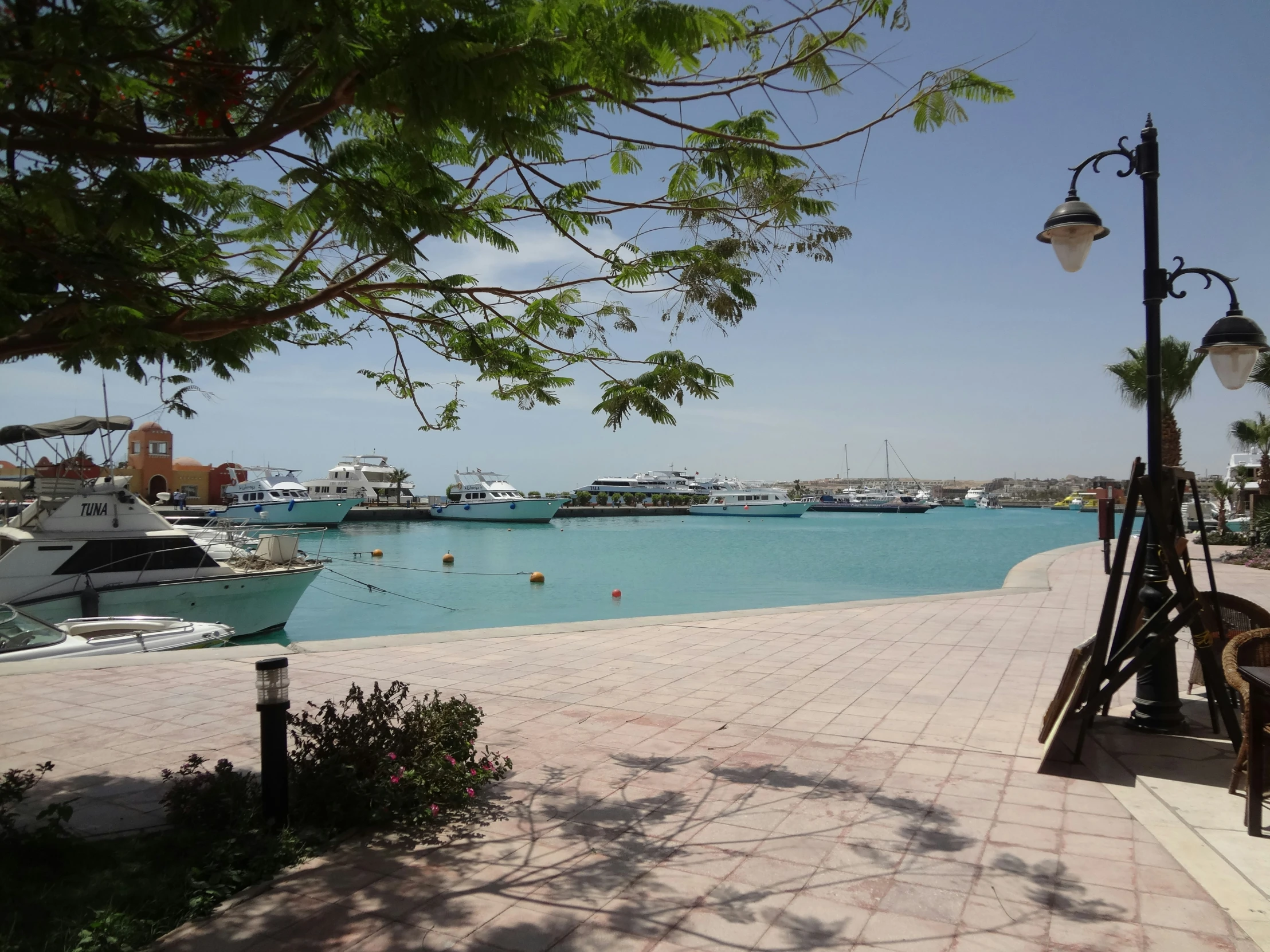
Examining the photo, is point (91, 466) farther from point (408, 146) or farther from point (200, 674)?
point (408, 146)

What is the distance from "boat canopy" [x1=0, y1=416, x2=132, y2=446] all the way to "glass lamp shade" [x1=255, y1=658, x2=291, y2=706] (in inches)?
581

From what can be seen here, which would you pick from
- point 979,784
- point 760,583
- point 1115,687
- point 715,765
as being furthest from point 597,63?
point 760,583

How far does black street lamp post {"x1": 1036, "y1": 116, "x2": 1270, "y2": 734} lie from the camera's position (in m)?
5.33

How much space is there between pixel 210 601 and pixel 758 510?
82251mm

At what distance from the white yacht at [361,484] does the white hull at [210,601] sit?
44872 millimetres

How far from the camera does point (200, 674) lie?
7.82 metres

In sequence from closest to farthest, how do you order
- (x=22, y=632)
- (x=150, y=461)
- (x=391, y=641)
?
(x=391, y=641), (x=22, y=632), (x=150, y=461)

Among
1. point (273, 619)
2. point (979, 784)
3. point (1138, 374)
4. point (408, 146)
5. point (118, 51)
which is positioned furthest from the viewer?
point (1138, 374)

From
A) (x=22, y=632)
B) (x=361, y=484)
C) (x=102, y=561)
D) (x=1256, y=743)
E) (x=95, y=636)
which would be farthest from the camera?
(x=361, y=484)

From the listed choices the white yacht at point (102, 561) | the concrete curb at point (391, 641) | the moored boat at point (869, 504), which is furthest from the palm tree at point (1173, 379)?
the moored boat at point (869, 504)

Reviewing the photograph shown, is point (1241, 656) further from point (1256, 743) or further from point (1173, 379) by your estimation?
point (1173, 379)

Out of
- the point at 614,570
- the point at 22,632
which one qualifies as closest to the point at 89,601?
the point at 22,632

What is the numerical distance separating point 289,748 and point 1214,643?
19.5 feet

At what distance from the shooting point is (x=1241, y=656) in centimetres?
460
